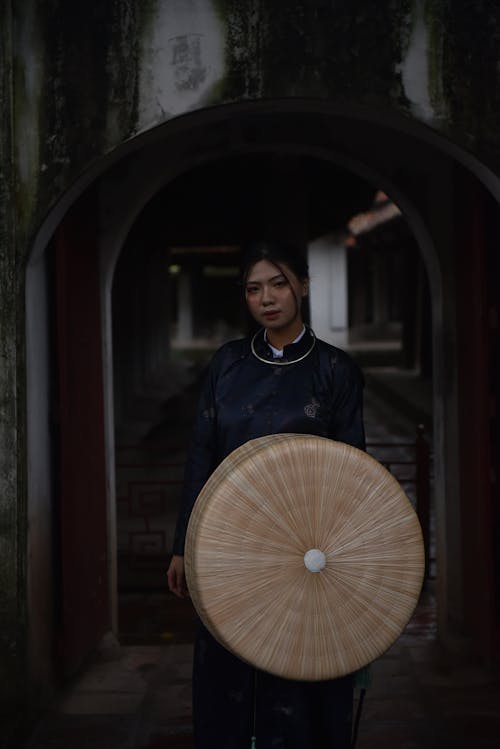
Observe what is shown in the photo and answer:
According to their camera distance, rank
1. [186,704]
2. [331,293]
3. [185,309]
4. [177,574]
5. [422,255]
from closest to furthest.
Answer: [177,574]
[186,704]
[422,255]
[331,293]
[185,309]

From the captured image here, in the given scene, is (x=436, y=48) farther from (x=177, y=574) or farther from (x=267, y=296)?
(x=177, y=574)

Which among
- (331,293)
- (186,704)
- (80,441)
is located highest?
(331,293)

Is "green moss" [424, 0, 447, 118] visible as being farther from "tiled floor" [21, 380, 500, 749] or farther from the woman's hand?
"tiled floor" [21, 380, 500, 749]

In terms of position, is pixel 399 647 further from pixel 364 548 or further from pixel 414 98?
pixel 414 98

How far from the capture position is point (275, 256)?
2.74m

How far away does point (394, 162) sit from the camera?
15.4ft

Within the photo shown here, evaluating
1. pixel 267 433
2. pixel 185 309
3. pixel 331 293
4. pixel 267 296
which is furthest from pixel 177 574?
pixel 185 309

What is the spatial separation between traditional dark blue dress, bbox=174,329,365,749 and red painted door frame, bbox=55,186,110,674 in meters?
1.26

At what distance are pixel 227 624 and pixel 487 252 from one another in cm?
237

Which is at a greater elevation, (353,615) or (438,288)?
(438,288)

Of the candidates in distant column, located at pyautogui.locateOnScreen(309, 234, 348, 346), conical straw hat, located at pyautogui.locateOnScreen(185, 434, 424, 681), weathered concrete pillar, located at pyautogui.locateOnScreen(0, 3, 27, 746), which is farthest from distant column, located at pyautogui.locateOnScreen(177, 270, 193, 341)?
conical straw hat, located at pyautogui.locateOnScreen(185, 434, 424, 681)

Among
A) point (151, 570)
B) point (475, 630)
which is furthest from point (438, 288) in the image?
point (151, 570)

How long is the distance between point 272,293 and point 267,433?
0.46 m

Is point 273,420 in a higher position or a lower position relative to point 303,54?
lower
